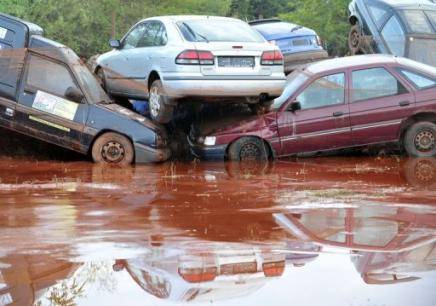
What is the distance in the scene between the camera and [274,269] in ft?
18.3

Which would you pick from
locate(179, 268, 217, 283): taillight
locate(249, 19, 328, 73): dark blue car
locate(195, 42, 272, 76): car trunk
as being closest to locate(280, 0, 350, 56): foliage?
locate(249, 19, 328, 73): dark blue car

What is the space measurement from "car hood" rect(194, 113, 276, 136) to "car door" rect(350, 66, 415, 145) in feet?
4.55

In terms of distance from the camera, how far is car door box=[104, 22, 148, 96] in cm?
1247

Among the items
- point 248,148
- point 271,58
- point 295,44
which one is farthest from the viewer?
point 295,44

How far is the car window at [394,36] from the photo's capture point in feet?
50.8

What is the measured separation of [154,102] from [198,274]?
6.86m

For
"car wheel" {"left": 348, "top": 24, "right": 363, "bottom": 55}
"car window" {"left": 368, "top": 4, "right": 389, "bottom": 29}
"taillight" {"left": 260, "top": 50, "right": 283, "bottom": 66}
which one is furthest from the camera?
"car wheel" {"left": 348, "top": 24, "right": 363, "bottom": 55}

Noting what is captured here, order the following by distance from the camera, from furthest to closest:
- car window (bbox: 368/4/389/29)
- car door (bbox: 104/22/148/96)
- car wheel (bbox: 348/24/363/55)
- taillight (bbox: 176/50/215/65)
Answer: car wheel (bbox: 348/24/363/55)
car window (bbox: 368/4/389/29)
car door (bbox: 104/22/148/96)
taillight (bbox: 176/50/215/65)

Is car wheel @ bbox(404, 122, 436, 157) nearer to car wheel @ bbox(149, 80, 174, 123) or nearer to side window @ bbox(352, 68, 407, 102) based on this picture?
side window @ bbox(352, 68, 407, 102)

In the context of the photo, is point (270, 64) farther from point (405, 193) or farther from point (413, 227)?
point (413, 227)

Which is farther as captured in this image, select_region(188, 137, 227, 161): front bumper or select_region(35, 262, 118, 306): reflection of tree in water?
select_region(188, 137, 227, 161): front bumper

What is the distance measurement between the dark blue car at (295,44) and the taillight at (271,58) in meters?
3.51

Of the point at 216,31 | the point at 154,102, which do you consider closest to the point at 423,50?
the point at 216,31

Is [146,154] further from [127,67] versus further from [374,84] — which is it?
[374,84]
